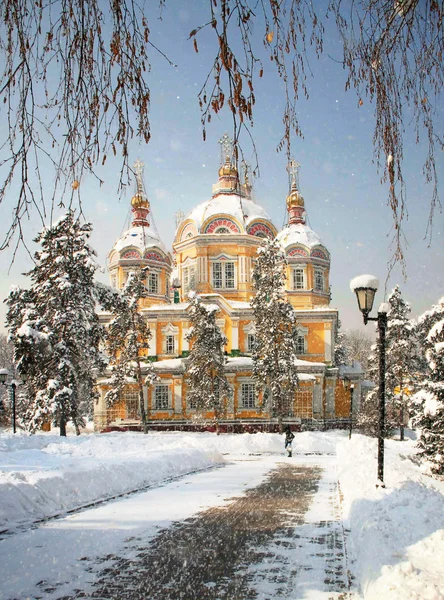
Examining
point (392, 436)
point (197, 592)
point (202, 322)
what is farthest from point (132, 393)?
point (197, 592)

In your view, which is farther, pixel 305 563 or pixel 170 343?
pixel 170 343

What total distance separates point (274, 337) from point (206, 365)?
474 cm

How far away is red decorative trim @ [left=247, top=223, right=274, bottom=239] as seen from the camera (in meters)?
48.9

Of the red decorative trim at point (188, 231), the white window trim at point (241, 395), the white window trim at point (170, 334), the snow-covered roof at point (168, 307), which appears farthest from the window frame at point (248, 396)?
the red decorative trim at point (188, 231)

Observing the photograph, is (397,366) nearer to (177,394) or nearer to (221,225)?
(177,394)

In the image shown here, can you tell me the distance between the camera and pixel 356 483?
12.7 m

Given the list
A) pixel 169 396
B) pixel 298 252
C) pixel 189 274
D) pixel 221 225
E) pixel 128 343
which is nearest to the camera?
pixel 128 343

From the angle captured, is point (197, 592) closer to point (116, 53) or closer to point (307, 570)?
point (307, 570)

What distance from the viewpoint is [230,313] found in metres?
46.3

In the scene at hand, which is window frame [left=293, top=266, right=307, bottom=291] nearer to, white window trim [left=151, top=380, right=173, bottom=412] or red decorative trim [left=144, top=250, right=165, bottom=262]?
red decorative trim [left=144, top=250, right=165, bottom=262]

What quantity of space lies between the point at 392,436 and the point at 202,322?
15.2 m

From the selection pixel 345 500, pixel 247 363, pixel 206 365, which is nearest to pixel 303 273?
pixel 247 363

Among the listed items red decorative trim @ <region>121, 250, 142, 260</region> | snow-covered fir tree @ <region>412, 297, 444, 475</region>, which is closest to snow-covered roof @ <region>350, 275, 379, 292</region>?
snow-covered fir tree @ <region>412, 297, 444, 475</region>

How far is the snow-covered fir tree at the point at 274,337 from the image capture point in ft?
129
